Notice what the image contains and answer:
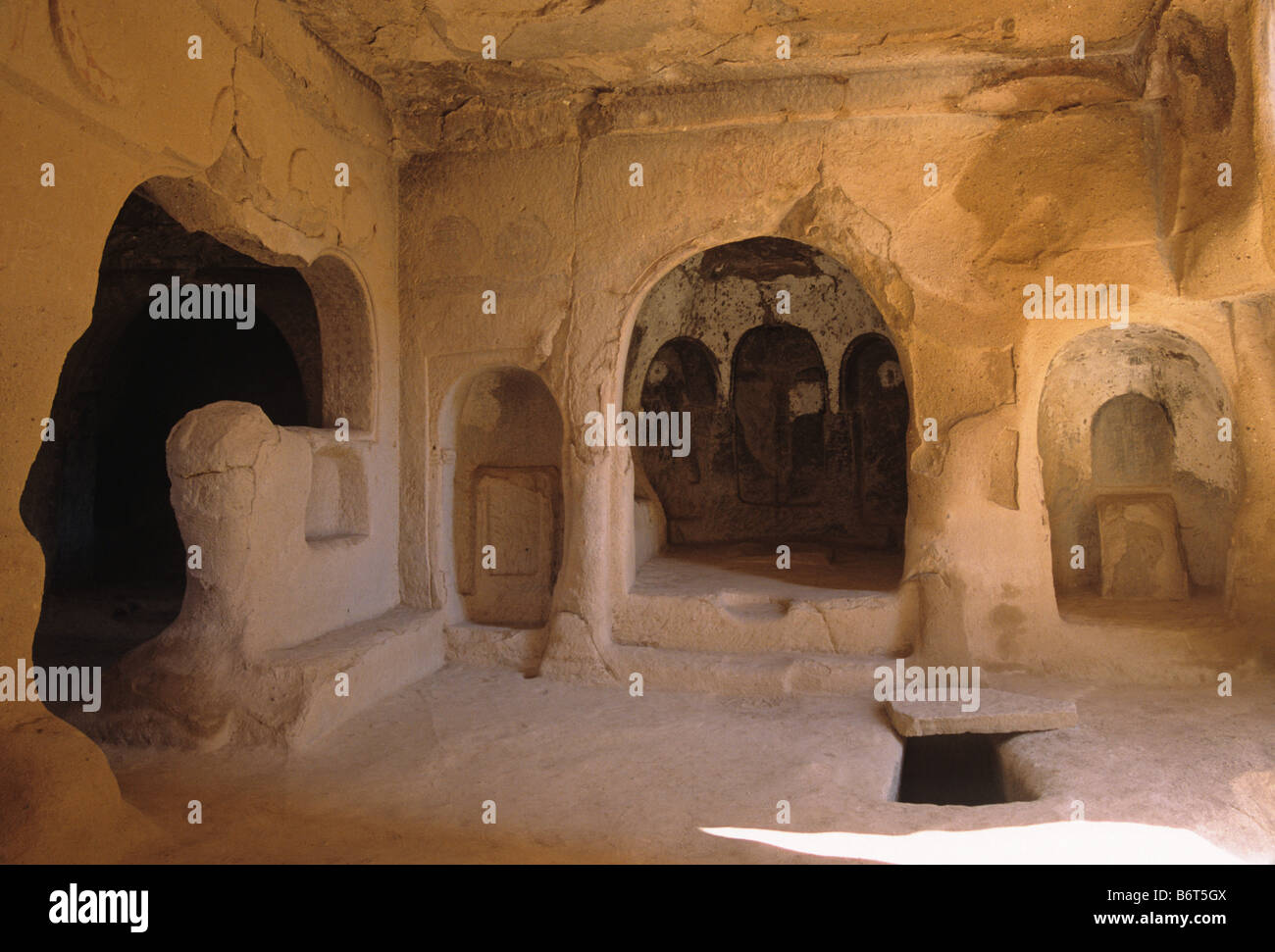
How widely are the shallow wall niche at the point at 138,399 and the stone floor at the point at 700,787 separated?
310 centimetres

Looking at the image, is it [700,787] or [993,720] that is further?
[993,720]

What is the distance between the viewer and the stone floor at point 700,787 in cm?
337

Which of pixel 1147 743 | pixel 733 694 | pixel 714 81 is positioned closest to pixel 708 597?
pixel 733 694

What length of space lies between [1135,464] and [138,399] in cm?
897

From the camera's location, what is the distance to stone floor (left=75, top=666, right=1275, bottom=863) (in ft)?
11.0

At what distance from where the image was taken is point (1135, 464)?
649 centimetres

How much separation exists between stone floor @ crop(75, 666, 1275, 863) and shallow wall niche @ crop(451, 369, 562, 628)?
1.39m
